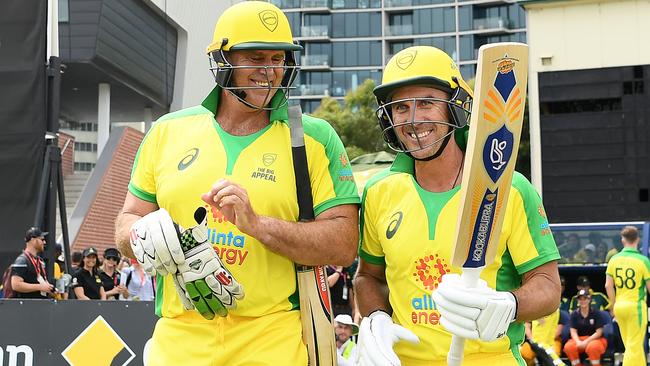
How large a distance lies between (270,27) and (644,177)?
19702 millimetres

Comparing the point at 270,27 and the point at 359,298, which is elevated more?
the point at 270,27

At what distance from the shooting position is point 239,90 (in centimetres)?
396

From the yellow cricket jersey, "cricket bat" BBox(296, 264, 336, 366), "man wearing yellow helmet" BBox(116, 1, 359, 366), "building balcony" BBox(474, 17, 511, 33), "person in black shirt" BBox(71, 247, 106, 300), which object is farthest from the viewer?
"building balcony" BBox(474, 17, 511, 33)

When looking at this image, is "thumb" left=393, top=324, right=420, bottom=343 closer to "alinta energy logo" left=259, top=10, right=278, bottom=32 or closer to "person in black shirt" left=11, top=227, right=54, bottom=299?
"alinta energy logo" left=259, top=10, right=278, bottom=32

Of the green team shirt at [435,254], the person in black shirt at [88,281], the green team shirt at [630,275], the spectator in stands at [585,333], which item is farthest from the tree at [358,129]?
the green team shirt at [435,254]

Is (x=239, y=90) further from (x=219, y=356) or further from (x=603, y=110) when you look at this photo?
(x=603, y=110)


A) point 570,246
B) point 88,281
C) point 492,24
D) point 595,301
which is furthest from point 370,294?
point 492,24

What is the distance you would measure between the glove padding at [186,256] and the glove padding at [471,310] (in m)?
0.84

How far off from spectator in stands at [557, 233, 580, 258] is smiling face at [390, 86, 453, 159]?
15313 millimetres

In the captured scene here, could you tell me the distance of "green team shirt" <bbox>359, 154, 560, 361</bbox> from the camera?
3.81 metres

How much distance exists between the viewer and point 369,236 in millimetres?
4117

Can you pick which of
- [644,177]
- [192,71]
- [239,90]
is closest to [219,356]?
[239,90]

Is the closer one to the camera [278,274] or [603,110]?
[278,274]

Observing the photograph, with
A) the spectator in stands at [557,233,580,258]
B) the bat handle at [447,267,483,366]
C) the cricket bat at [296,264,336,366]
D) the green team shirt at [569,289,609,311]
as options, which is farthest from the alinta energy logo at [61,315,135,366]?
the spectator in stands at [557,233,580,258]
